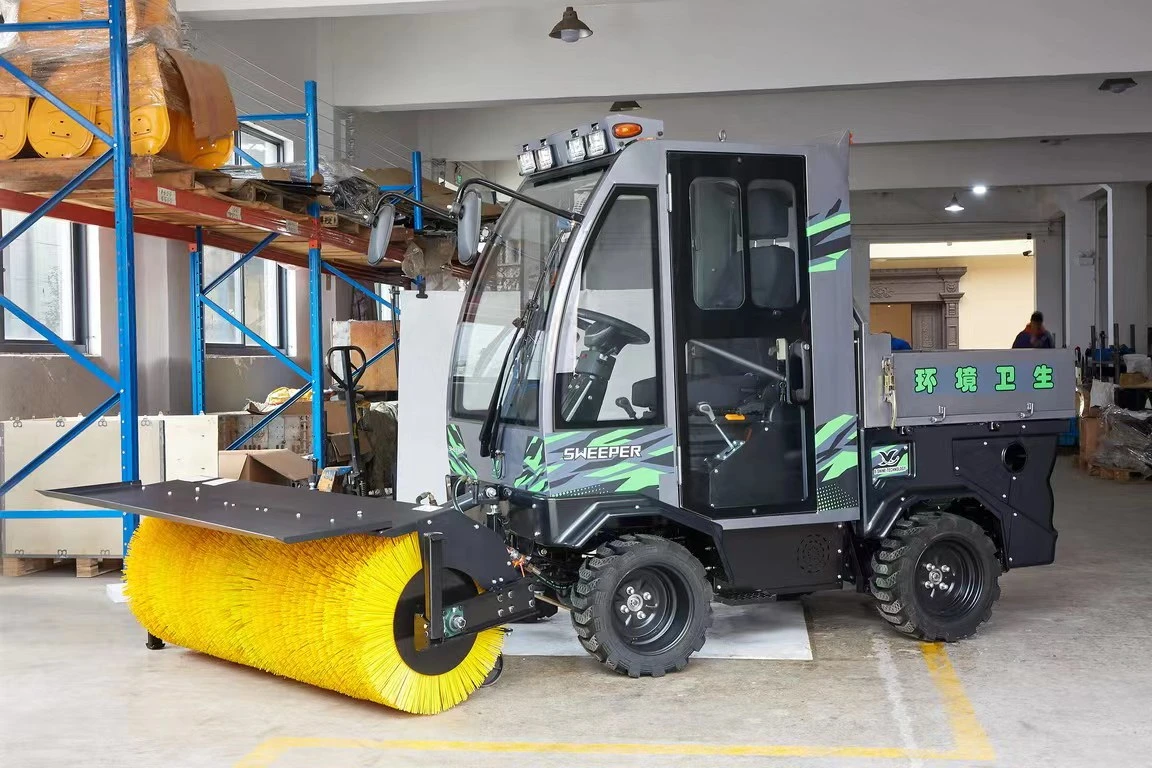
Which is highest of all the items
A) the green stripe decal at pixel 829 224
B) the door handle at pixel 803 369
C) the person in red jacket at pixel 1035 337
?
the green stripe decal at pixel 829 224

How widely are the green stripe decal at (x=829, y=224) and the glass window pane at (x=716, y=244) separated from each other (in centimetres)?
38

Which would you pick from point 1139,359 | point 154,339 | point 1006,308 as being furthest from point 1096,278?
point 154,339

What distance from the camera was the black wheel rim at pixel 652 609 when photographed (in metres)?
4.98

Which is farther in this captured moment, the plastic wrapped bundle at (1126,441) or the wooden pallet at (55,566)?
the plastic wrapped bundle at (1126,441)

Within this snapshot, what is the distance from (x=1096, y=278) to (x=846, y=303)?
1803cm

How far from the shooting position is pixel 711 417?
517 cm

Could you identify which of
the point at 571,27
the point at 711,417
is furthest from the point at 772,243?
the point at 571,27

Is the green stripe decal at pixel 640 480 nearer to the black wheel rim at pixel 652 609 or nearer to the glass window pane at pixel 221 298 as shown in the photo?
the black wheel rim at pixel 652 609

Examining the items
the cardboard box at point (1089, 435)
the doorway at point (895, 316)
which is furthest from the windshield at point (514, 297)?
the doorway at point (895, 316)

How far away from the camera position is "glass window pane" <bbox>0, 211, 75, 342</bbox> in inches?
325

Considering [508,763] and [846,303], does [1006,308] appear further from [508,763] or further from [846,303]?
[508,763]

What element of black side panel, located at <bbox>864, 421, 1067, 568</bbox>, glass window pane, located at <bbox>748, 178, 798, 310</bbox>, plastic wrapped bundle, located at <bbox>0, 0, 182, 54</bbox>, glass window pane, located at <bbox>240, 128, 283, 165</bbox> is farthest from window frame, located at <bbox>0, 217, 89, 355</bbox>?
black side panel, located at <bbox>864, 421, 1067, 568</bbox>

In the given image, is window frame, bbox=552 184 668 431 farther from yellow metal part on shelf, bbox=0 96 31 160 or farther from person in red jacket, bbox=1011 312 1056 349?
person in red jacket, bbox=1011 312 1056 349

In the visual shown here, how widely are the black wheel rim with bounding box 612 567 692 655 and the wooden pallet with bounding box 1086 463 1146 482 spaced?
10.1 meters
